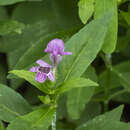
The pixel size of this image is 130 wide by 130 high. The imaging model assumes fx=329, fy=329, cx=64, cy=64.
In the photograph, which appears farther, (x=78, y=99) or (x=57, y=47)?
(x=78, y=99)

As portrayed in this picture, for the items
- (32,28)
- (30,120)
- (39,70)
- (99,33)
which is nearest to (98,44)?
(99,33)

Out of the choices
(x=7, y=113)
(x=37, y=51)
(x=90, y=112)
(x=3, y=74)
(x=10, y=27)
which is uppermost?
(x=10, y=27)

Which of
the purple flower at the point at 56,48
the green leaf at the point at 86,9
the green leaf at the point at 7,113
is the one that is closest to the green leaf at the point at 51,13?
the green leaf at the point at 86,9

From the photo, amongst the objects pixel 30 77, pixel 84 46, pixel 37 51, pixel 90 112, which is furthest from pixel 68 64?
pixel 90 112

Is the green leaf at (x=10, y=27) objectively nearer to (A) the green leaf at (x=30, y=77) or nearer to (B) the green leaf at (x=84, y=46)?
(B) the green leaf at (x=84, y=46)

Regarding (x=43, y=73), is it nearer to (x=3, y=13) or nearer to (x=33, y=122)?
(x=33, y=122)

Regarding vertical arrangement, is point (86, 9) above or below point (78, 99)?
above

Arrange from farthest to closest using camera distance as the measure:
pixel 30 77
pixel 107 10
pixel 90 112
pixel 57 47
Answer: pixel 90 112 < pixel 107 10 < pixel 30 77 < pixel 57 47
